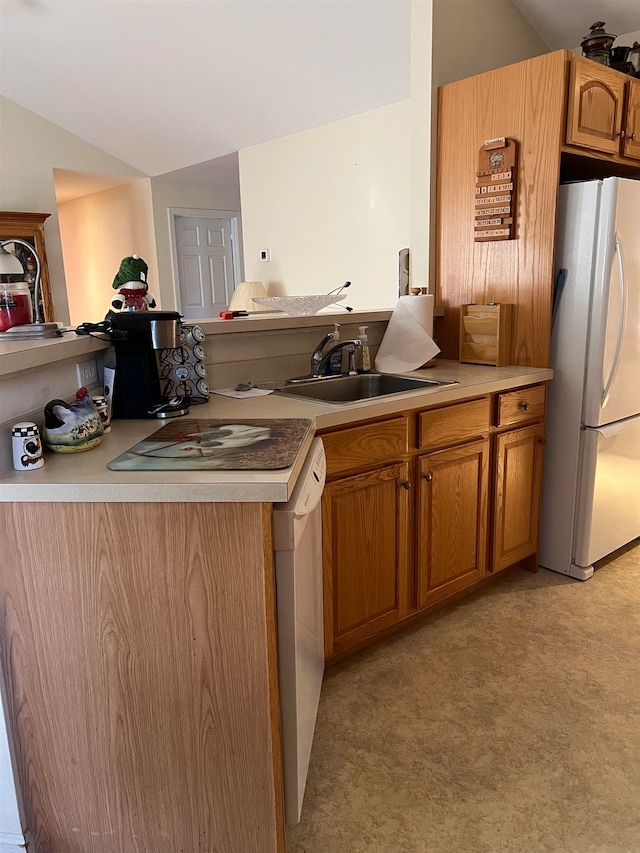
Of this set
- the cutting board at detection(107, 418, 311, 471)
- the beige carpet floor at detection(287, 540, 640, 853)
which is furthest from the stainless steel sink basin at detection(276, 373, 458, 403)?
the beige carpet floor at detection(287, 540, 640, 853)

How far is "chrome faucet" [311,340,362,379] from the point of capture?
8.21ft

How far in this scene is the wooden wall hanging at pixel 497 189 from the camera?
2547 millimetres

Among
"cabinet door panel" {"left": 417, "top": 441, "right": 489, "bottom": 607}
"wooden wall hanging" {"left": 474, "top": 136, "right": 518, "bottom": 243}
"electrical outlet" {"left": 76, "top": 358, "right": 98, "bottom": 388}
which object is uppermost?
"wooden wall hanging" {"left": 474, "top": 136, "right": 518, "bottom": 243}

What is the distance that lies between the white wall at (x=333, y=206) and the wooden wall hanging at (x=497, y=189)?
1.36m

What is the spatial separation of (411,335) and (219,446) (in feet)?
4.63

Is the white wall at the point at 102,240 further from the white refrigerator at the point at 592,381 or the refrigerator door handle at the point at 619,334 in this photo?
the refrigerator door handle at the point at 619,334

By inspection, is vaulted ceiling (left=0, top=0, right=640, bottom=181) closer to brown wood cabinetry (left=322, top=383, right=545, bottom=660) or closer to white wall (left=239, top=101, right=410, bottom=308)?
white wall (left=239, top=101, right=410, bottom=308)

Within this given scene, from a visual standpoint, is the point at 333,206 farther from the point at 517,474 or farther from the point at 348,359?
the point at 517,474

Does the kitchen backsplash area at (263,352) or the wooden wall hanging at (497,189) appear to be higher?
the wooden wall hanging at (497,189)

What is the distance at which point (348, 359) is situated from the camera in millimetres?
2588

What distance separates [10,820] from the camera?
1389 mm

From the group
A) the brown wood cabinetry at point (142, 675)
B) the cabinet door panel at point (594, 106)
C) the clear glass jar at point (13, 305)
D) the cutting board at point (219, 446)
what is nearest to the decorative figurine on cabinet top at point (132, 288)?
the clear glass jar at point (13, 305)

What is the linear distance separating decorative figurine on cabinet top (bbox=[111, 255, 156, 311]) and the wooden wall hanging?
1457mm

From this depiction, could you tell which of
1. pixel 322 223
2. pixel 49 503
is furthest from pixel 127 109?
pixel 49 503
